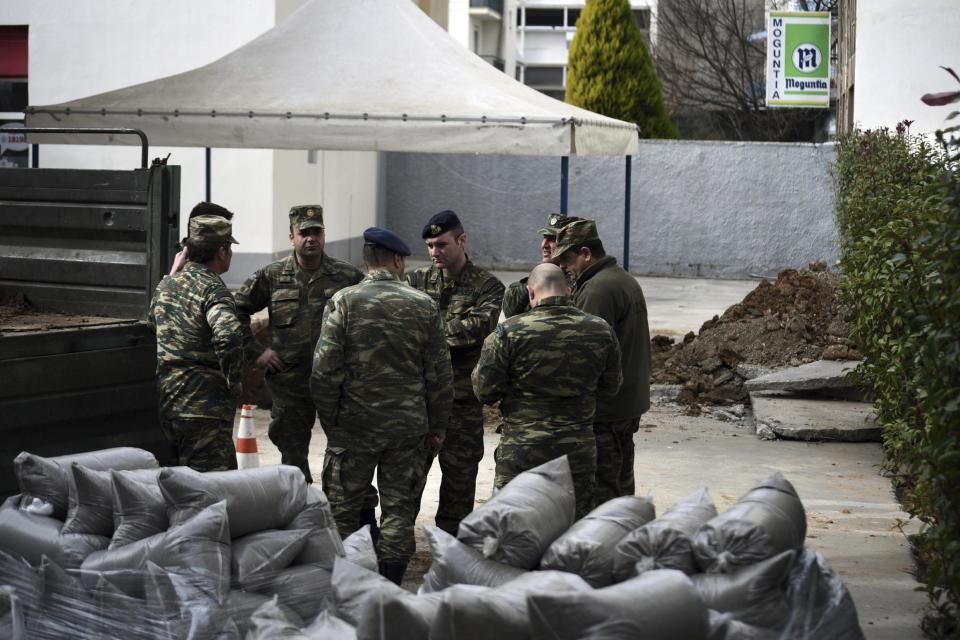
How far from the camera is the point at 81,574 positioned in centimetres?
398

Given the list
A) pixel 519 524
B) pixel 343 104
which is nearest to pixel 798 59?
pixel 343 104

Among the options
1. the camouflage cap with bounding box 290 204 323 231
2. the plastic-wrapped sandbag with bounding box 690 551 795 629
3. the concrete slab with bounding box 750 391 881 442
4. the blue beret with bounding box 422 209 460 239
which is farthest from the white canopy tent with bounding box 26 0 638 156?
the plastic-wrapped sandbag with bounding box 690 551 795 629

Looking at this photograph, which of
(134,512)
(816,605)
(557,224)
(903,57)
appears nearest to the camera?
(816,605)

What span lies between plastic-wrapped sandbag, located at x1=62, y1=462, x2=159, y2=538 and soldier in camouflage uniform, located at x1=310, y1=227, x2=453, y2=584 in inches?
54.6

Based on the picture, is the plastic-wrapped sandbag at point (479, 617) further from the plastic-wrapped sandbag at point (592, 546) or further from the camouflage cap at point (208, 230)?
the camouflage cap at point (208, 230)

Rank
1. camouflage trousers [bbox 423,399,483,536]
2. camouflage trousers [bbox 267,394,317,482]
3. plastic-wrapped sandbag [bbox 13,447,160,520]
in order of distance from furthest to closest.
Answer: camouflage trousers [bbox 267,394,317,482] < camouflage trousers [bbox 423,399,483,536] < plastic-wrapped sandbag [bbox 13,447,160,520]

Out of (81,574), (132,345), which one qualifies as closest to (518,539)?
(81,574)

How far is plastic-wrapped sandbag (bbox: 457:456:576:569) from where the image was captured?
11.5 feet

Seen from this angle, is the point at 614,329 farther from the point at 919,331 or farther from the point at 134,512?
the point at 134,512

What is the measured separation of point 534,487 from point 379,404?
1.80 metres

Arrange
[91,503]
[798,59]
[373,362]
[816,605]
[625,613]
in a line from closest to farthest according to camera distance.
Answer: [625,613], [816,605], [91,503], [373,362], [798,59]

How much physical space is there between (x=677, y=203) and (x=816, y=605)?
20.3 metres

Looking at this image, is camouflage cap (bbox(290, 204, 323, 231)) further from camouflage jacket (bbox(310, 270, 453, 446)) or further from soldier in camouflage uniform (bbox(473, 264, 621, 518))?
soldier in camouflage uniform (bbox(473, 264, 621, 518))

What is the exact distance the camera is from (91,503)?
13.8 ft
